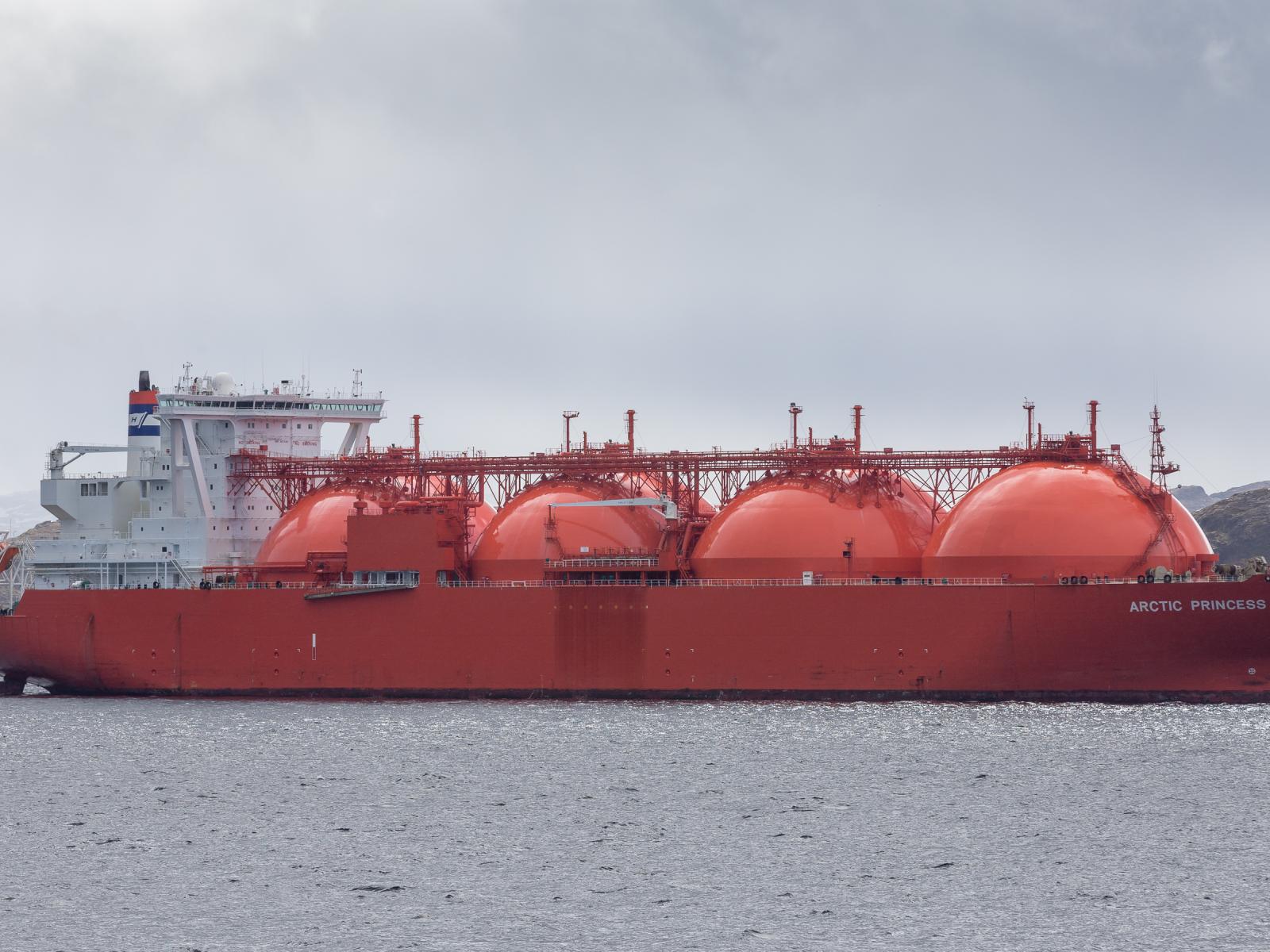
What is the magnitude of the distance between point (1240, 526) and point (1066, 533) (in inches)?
2279

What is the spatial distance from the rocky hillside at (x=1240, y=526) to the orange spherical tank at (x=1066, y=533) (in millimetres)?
50191

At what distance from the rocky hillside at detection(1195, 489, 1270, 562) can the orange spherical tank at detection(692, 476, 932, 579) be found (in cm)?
4978

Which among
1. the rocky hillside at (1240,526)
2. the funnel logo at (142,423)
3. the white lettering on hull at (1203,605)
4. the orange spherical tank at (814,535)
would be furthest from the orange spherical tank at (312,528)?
the rocky hillside at (1240,526)

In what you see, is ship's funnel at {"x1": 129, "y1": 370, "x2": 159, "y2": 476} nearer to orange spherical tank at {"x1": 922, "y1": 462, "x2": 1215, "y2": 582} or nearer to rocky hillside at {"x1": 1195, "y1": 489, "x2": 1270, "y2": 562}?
orange spherical tank at {"x1": 922, "y1": 462, "x2": 1215, "y2": 582}

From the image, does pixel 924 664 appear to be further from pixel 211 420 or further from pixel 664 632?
pixel 211 420

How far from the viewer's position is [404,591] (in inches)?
1617

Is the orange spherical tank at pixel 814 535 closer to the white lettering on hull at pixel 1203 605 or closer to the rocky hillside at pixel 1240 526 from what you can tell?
the white lettering on hull at pixel 1203 605

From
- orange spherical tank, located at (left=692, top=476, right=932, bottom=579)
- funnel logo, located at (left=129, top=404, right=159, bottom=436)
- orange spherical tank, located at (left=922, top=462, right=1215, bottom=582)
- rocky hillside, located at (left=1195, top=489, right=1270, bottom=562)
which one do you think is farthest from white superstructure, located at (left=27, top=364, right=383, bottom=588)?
rocky hillside, located at (left=1195, top=489, right=1270, bottom=562)

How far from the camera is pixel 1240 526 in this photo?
90.4 m

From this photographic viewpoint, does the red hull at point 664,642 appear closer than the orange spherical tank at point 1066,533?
Yes

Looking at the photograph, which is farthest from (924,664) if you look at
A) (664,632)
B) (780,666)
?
(664,632)

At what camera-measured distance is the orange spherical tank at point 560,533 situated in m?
41.1

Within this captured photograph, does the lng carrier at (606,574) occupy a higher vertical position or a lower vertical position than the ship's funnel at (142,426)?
lower

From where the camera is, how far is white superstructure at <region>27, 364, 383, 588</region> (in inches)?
1820
